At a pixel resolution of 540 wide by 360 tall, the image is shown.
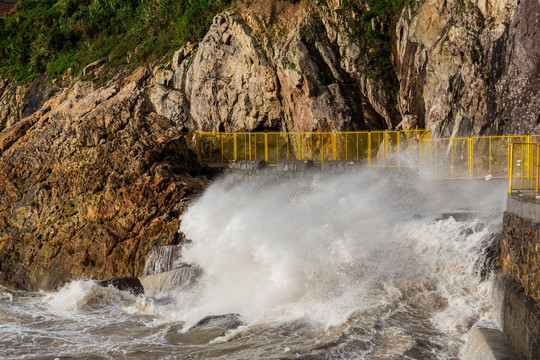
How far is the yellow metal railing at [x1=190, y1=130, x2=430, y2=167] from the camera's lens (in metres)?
18.0

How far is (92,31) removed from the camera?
3119 cm

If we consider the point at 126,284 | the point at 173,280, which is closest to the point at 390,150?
the point at 173,280

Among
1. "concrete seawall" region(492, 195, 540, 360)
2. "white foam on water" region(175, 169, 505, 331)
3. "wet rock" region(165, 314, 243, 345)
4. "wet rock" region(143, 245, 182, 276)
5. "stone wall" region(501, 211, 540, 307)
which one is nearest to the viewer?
"concrete seawall" region(492, 195, 540, 360)

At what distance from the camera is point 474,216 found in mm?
11727

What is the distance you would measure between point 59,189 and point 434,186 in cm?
1040

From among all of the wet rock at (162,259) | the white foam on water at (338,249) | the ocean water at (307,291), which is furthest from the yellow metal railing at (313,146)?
the wet rock at (162,259)

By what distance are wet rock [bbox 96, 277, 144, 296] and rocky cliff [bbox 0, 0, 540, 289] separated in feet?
2.33

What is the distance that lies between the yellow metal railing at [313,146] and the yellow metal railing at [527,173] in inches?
221

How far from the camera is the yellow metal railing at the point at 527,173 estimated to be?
10161 millimetres

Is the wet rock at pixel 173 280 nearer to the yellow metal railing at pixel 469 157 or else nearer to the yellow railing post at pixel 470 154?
the yellow metal railing at pixel 469 157

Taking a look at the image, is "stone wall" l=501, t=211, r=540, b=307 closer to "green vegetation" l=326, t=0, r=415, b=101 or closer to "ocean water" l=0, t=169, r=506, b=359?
"ocean water" l=0, t=169, r=506, b=359

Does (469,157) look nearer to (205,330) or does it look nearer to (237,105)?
(205,330)

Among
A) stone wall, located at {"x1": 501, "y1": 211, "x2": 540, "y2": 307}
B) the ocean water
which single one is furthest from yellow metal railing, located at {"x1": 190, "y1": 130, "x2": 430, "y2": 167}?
stone wall, located at {"x1": 501, "y1": 211, "x2": 540, "y2": 307}

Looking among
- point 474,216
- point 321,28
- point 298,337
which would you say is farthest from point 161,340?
point 321,28
